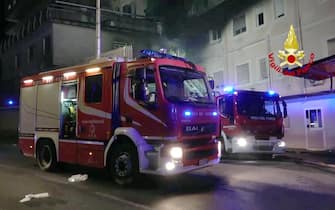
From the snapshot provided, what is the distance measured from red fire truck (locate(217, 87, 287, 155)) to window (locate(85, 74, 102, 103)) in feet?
17.6

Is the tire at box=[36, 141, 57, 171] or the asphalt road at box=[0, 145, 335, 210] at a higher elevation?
the tire at box=[36, 141, 57, 171]

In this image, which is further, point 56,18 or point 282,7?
point 56,18

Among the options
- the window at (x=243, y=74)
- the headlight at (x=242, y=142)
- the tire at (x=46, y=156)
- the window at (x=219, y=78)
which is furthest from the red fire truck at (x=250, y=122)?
Answer: the window at (x=219, y=78)

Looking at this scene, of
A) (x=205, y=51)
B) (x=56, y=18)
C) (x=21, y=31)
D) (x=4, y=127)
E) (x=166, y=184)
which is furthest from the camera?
(x=4, y=127)

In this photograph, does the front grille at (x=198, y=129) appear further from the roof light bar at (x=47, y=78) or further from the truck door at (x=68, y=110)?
the roof light bar at (x=47, y=78)

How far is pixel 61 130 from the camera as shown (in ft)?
35.0

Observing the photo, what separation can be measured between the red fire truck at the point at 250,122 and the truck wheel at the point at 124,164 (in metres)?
5.44

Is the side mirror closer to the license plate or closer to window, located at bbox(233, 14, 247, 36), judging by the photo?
the license plate

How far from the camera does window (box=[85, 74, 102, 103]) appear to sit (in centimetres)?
953

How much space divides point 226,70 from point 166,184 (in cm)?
1558

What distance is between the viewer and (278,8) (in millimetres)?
19938

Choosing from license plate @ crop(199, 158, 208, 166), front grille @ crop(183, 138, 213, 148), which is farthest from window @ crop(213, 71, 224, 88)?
license plate @ crop(199, 158, 208, 166)

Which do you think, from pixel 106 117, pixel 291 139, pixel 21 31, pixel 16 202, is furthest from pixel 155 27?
pixel 16 202

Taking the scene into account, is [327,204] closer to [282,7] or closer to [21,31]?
[282,7]
